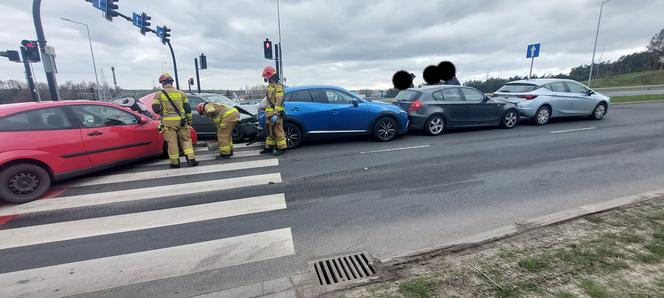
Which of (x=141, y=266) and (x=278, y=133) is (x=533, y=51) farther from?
(x=141, y=266)

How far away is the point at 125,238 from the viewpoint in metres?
3.35

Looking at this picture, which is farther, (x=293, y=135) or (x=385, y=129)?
(x=385, y=129)

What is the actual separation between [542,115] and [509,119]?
153 centimetres

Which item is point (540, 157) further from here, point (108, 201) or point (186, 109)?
point (108, 201)

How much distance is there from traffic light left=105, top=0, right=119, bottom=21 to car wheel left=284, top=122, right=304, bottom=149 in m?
11.3

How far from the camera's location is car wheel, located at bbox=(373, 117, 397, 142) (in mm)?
8172

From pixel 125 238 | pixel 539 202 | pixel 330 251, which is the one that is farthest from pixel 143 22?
pixel 539 202

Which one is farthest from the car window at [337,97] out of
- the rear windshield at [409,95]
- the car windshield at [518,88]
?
the car windshield at [518,88]

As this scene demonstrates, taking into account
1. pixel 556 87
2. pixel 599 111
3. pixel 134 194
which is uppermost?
pixel 556 87

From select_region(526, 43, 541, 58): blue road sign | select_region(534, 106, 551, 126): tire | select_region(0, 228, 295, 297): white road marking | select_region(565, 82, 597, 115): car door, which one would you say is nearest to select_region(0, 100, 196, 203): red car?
select_region(0, 228, 295, 297): white road marking

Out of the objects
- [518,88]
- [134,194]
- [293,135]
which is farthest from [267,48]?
[134,194]

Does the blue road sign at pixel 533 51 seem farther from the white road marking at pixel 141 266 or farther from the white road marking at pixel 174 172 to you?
the white road marking at pixel 141 266

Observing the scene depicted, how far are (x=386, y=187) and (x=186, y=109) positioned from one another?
179 inches

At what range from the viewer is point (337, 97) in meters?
7.85
